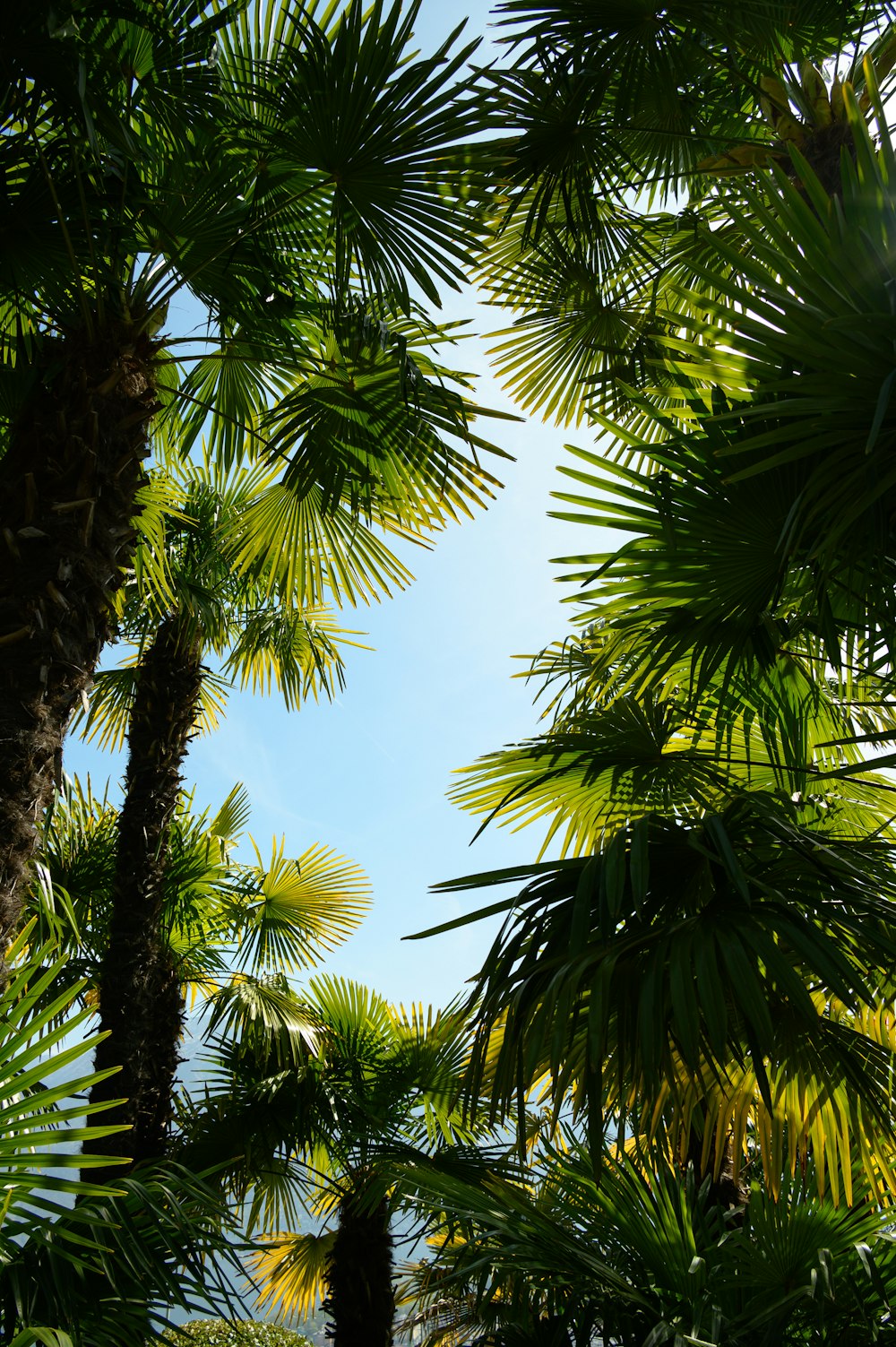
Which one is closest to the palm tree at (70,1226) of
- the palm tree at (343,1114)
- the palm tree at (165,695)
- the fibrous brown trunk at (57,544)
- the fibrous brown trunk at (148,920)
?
the fibrous brown trunk at (57,544)

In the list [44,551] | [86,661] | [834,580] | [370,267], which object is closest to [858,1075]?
[834,580]

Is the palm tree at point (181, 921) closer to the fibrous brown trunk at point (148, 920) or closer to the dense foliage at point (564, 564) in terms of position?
the fibrous brown trunk at point (148, 920)

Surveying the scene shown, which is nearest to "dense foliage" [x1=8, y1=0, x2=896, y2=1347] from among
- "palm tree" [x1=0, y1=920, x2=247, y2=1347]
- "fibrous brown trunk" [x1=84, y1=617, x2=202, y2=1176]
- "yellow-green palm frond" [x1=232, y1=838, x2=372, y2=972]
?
"palm tree" [x1=0, y1=920, x2=247, y2=1347]

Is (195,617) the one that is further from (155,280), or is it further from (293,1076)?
(155,280)

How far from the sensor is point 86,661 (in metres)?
2.48

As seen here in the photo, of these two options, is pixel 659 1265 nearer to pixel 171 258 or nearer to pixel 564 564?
pixel 564 564

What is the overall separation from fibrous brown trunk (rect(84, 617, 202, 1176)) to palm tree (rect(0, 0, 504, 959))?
9.29 ft

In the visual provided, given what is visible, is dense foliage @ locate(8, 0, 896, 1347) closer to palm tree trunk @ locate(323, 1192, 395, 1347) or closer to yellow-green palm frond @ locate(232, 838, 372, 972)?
palm tree trunk @ locate(323, 1192, 395, 1347)

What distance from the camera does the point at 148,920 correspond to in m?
5.42

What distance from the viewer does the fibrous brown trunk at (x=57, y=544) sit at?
7.36 feet

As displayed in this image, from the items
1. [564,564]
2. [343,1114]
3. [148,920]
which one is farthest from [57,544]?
[343,1114]

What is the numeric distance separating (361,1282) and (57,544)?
15.1ft

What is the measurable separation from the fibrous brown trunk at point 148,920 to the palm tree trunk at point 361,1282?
3.90 ft

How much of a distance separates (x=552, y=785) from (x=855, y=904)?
56.6 inches
